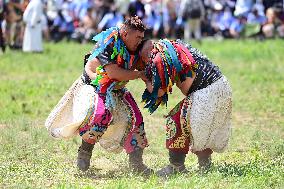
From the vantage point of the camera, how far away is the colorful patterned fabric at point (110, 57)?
7.46 metres

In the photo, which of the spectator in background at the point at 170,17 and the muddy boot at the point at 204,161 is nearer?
the muddy boot at the point at 204,161

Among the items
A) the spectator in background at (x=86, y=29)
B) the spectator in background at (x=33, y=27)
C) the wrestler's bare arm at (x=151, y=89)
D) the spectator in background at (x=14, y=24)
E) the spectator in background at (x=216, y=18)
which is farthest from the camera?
the spectator in background at (x=216, y=18)

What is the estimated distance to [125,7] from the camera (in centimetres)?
2597

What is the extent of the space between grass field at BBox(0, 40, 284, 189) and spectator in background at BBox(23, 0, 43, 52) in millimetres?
2353

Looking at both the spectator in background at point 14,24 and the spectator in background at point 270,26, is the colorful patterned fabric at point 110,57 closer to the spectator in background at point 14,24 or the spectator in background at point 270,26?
the spectator in background at point 14,24

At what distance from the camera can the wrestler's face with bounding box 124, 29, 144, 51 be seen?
7.30 m

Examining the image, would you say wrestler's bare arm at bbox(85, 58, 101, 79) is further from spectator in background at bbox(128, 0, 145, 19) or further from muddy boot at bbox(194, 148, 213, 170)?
spectator in background at bbox(128, 0, 145, 19)

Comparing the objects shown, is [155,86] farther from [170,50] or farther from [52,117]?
[52,117]

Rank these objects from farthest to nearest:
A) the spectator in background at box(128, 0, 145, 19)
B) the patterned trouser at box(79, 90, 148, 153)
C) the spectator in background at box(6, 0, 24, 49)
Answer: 1. the spectator in background at box(128, 0, 145, 19)
2. the spectator in background at box(6, 0, 24, 49)
3. the patterned trouser at box(79, 90, 148, 153)

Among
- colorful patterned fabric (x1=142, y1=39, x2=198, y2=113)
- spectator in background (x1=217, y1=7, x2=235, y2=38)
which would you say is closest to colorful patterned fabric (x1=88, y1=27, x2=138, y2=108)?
colorful patterned fabric (x1=142, y1=39, x2=198, y2=113)

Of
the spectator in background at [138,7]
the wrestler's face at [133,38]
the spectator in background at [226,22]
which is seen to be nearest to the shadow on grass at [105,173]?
the wrestler's face at [133,38]

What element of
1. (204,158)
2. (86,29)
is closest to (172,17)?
(86,29)

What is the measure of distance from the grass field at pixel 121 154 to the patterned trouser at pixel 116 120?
33cm

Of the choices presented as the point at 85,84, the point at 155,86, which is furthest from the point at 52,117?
the point at 155,86
